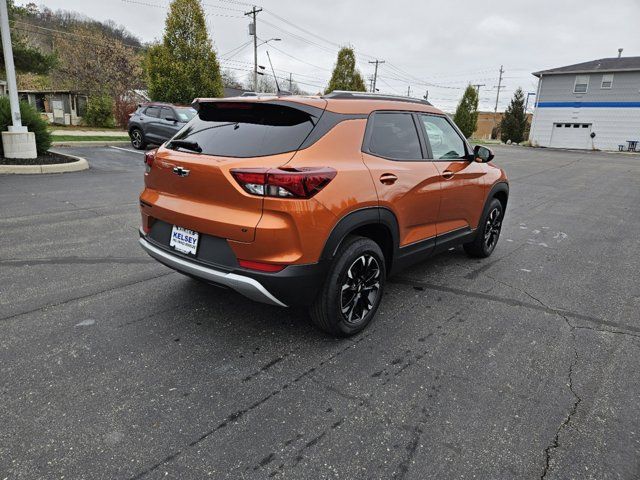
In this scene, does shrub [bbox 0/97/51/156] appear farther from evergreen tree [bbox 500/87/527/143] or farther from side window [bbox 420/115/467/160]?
evergreen tree [bbox 500/87/527/143]

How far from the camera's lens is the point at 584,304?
4.11 metres

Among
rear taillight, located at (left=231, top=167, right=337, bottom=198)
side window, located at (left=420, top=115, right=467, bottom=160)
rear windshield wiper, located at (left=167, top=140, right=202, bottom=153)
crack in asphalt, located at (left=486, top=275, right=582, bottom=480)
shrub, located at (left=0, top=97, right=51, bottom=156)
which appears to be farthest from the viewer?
shrub, located at (left=0, top=97, right=51, bottom=156)

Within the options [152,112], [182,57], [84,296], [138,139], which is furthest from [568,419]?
[182,57]

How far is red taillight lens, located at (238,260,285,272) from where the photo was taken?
272 cm

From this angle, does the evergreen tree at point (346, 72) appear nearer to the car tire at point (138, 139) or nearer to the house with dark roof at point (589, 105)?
the car tire at point (138, 139)

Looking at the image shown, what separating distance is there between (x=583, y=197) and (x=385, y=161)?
9.60 m

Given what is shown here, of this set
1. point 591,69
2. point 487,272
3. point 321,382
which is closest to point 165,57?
point 487,272

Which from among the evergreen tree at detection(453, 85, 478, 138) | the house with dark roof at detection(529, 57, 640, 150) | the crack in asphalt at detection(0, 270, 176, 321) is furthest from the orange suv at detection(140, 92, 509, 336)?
the house with dark roof at detection(529, 57, 640, 150)

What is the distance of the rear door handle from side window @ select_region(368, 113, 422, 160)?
17cm

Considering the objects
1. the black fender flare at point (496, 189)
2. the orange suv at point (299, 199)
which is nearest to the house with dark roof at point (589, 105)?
the black fender flare at point (496, 189)

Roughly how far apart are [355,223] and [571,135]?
4353 cm

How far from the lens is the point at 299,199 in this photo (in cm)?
269

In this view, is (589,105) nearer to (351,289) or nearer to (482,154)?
(482,154)

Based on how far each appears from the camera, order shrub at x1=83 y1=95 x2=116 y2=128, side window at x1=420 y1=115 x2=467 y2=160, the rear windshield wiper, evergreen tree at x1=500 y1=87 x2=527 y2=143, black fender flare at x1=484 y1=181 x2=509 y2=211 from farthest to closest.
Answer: evergreen tree at x1=500 y1=87 x2=527 y2=143
shrub at x1=83 y1=95 x2=116 y2=128
black fender flare at x1=484 y1=181 x2=509 y2=211
side window at x1=420 y1=115 x2=467 y2=160
the rear windshield wiper
